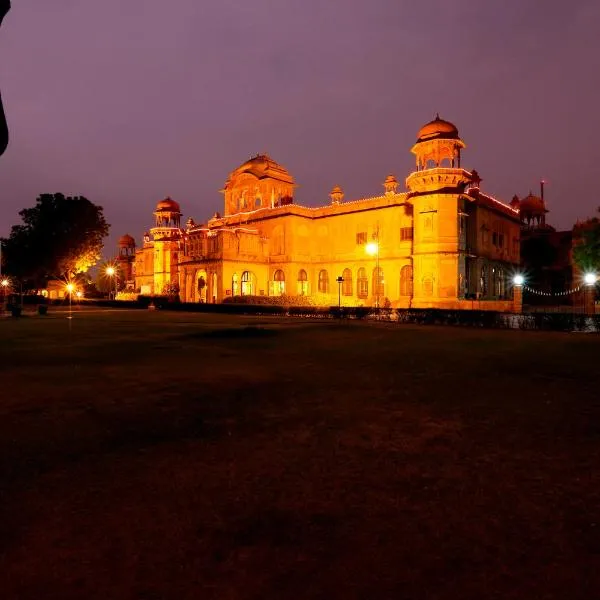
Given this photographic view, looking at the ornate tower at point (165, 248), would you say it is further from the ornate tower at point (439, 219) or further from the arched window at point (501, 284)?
the arched window at point (501, 284)

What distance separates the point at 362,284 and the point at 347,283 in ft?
5.38

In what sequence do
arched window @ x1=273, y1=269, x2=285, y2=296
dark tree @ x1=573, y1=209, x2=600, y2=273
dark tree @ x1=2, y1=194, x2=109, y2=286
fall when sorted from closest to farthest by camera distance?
1. dark tree @ x1=573, y1=209, x2=600, y2=273
2. arched window @ x1=273, y1=269, x2=285, y2=296
3. dark tree @ x1=2, y1=194, x2=109, y2=286

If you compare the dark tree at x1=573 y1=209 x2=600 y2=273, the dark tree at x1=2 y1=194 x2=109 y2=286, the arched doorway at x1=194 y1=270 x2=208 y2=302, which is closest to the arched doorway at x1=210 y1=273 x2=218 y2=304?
the arched doorway at x1=194 y1=270 x2=208 y2=302

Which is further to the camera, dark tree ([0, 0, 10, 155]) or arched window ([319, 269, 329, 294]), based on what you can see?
arched window ([319, 269, 329, 294])

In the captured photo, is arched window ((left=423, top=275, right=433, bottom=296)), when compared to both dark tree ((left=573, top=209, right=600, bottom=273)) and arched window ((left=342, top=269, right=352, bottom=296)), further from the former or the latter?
dark tree ((left=573, top=209, right=600, bottom=273))

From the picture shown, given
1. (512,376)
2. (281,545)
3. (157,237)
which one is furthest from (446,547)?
(157,237)

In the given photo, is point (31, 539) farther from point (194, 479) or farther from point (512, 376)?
point (512, 376)

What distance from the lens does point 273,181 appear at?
176 ft

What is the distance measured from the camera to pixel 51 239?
53531 mm

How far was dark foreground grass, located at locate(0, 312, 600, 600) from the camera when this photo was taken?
2.75m

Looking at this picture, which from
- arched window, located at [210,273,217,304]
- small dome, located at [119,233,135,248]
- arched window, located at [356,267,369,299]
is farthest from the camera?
small dome, located at [119,233,135,248]

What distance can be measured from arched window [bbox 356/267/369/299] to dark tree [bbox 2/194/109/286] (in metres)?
32.6

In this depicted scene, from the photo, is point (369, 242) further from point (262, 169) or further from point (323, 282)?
point (262, 169)

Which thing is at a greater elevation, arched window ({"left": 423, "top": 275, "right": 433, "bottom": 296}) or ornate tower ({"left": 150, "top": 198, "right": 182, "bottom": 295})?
ornate tower ({"left": 150, "top": 198, "right": 182, "bottom": 295})
